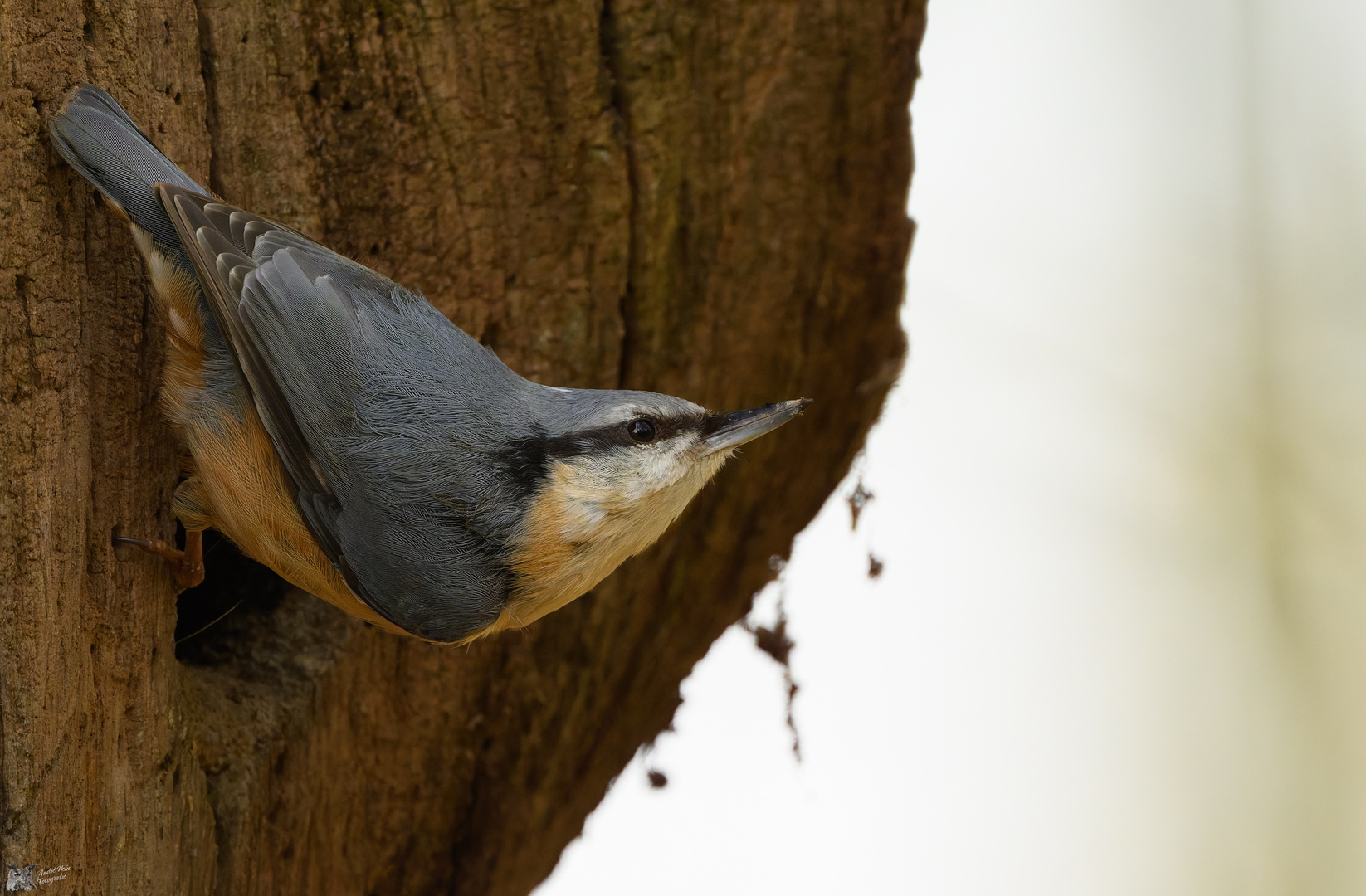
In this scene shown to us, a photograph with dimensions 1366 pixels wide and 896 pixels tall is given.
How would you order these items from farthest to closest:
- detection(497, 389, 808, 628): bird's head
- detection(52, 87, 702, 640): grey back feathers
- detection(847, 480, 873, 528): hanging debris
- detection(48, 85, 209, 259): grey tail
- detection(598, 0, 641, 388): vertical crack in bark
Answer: detection(847, 480, 873, 528): hanging debris
detection(598, 0, 641, 388): vertical crack in bark
detection(497, 389, 808, 628): bird's head
detection(52, 87, 702, 640): grey back feathers
detection(48, 85, 209, 259): grey tail

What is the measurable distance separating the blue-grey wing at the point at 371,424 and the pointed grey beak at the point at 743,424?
408 mm

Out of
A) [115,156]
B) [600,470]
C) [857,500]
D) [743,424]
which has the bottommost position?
[857,500]

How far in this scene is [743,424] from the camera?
1.99m

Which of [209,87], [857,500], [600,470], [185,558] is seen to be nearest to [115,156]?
[209,87]

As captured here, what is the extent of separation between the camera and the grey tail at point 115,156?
1653mm

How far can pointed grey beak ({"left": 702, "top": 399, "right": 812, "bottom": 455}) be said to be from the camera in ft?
6.49

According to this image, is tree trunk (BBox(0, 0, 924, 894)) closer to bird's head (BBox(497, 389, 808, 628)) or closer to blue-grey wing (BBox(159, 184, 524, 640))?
blue-grey wing (BBox(159, 184, 524, 640))

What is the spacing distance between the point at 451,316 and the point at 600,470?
68 cm

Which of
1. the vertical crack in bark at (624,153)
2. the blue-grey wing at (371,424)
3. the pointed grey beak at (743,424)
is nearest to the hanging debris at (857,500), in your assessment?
the vertical crack in bark at (624,153)

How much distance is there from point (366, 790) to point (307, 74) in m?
1.59

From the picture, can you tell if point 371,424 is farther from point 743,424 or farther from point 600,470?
point 743,424

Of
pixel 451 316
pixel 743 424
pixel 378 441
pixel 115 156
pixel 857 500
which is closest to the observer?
pixel 115 156

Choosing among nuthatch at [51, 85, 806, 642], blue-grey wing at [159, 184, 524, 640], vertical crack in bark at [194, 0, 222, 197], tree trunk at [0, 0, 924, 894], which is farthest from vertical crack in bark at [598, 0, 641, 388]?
vertical crack in bark at [194, 0, 222, 197]

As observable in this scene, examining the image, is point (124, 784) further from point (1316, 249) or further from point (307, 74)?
point (1316, 249)
